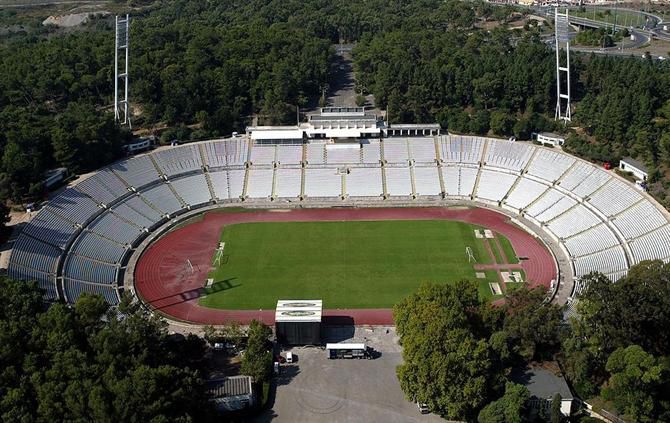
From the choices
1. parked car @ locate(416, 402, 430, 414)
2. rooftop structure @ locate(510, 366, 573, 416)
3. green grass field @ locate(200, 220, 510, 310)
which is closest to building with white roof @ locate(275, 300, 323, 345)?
green grass field @ locate(200, 220, 510, 310)

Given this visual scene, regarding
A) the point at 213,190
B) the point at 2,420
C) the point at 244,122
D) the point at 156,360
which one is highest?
the point at 244,122

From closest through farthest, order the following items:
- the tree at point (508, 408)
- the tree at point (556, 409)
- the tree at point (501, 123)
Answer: the tree at point (508, 408)
the tree at point (556, 409)
the tree at point (501, 123)

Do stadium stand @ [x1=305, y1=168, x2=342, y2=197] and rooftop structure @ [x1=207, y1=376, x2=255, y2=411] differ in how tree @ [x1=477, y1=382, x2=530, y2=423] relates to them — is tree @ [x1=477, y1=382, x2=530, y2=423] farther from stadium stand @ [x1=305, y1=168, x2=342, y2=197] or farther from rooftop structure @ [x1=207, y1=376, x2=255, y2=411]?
stadium stand @ [x1=305, y1=168, x2=342, y2=197]

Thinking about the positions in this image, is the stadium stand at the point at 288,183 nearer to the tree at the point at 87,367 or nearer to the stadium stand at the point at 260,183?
the stadium stand at the point at 260,183

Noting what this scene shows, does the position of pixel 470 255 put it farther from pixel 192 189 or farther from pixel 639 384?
pixel 192 189

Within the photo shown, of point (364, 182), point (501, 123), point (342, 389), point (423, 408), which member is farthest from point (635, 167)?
point (342, 389)

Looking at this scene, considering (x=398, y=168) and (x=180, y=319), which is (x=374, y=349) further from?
(x=398, y=168)

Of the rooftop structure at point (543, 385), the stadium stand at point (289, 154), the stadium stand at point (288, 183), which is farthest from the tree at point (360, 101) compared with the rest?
the rooftop structure at point (543, 385)

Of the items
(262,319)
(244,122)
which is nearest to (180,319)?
(262,319)
